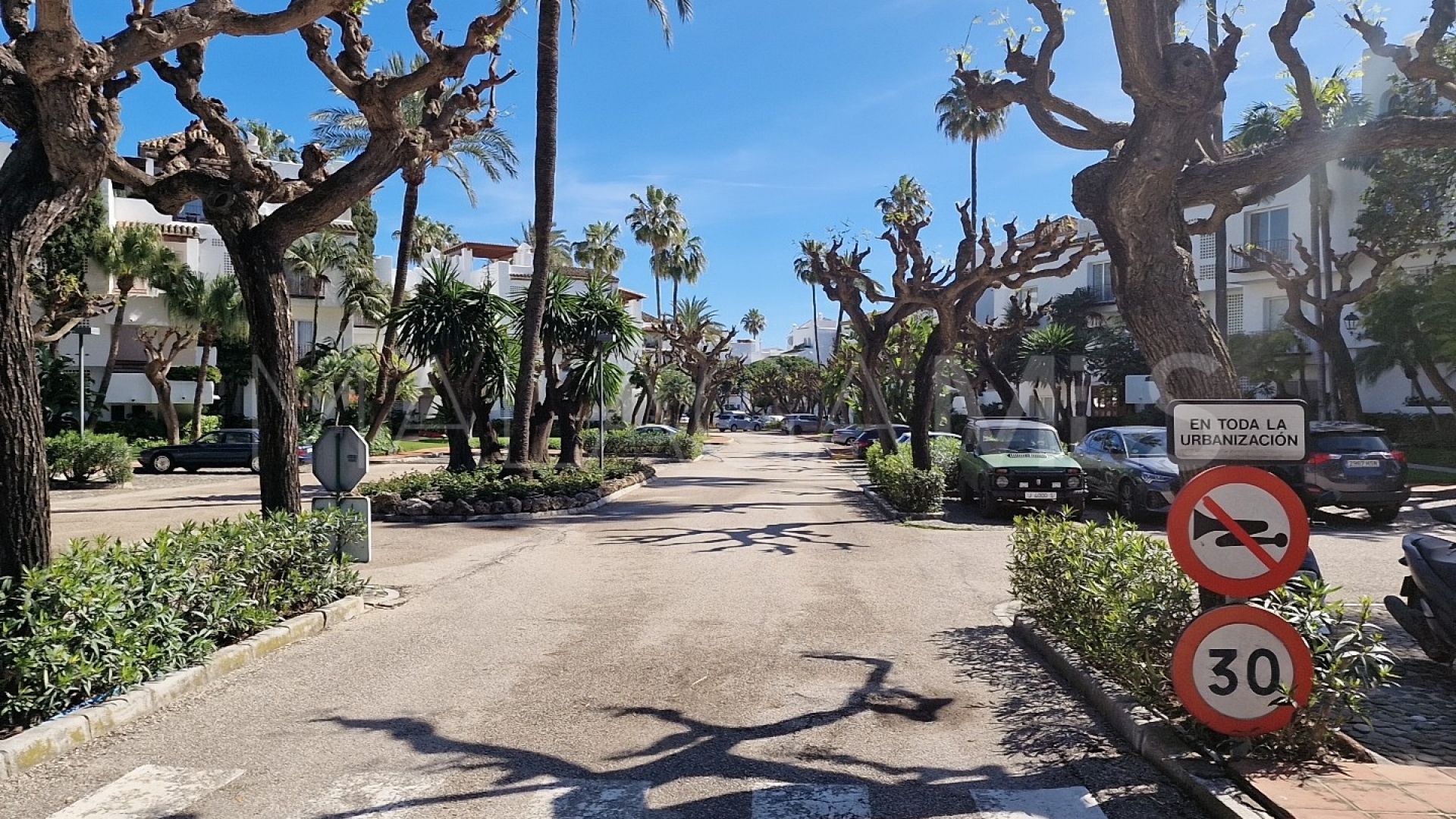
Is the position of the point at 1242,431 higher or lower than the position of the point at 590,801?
higher

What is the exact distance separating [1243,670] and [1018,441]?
44.5ft

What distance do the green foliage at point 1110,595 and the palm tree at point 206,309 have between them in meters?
31.3

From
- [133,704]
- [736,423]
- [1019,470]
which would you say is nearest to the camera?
[133,704]

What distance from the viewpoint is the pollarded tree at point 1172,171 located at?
255 inches

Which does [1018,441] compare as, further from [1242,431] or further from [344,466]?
[1242,431]

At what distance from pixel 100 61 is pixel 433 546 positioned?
27.0 ft

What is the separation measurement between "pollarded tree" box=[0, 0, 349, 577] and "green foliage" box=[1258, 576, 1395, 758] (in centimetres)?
728

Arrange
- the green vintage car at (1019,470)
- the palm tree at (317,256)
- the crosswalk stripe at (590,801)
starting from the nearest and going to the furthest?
the crosswalk stripe at (590,801) → the green vintage car at (1019,470) → the palm tree at (317,256)

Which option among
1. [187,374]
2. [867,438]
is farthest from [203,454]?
[867,438]

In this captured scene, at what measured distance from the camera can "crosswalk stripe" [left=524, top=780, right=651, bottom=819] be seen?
14.4 feet

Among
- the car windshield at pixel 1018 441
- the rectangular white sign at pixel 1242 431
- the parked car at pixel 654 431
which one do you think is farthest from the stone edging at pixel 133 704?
the parked car at pixel 654 431

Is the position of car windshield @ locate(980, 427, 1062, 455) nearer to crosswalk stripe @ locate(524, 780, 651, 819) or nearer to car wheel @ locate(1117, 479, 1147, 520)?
car wheel @ locate(1117, 479, 1147, 520)

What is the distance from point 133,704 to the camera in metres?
5.72

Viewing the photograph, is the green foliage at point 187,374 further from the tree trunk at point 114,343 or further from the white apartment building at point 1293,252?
the white apartment building at point 1293,252
